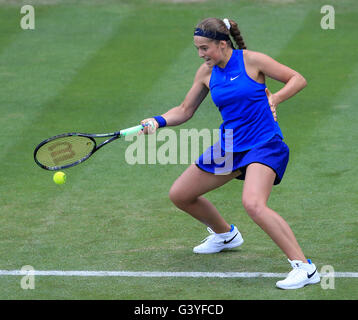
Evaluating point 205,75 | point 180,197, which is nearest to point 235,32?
point 205,75

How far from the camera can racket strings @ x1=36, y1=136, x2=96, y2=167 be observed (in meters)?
8.15

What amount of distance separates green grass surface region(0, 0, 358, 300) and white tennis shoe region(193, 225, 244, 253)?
0.08 m

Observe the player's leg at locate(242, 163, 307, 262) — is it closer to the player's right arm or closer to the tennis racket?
the player's right arm

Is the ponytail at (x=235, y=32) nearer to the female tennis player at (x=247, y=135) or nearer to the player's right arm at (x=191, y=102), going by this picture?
the female tennis player at (x=247, y=135)

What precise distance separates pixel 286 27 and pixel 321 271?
315 inches

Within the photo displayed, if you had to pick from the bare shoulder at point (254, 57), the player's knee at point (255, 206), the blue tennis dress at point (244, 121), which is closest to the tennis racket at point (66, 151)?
the blue tennis dress at point (244, 121)

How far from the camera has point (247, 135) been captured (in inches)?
308

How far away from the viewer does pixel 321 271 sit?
7848 millimetres

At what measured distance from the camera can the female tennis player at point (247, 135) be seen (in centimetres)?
750

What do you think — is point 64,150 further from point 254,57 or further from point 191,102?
point 254,57

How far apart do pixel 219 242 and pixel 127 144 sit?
361cm

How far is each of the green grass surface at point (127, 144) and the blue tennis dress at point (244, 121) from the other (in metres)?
0.99

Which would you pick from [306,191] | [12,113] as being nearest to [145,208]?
[306,191]

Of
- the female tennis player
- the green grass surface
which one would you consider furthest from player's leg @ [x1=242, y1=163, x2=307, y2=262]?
the green grass surface
